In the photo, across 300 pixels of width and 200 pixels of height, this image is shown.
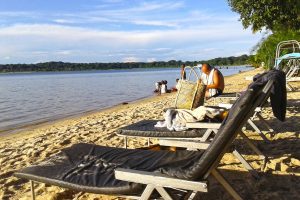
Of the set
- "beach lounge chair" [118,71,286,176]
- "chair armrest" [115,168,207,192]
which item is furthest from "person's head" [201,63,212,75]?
"chair armrest" [115,168,207,192]

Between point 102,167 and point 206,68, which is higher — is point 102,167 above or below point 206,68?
below

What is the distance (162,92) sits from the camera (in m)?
23.6

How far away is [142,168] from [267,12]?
16086 mm

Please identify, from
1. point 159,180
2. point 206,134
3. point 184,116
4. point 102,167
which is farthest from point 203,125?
point 159,180

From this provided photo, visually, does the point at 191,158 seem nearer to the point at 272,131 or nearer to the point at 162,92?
the point at 272,131

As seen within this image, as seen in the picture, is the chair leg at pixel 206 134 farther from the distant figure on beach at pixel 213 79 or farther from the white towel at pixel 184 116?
the distant figure on beach at pixel 213 79

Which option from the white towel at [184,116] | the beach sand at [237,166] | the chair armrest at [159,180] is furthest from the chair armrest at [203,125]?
the chair armrest at [159,180]

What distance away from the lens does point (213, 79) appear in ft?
25.7

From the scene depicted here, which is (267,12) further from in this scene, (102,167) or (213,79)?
(102,167)

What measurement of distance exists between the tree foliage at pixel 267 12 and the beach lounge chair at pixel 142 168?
604 inches

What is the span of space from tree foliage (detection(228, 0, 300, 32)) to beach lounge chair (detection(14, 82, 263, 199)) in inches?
604

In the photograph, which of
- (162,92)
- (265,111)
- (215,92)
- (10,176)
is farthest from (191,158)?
(162,92)

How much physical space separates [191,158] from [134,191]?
29.4 inches

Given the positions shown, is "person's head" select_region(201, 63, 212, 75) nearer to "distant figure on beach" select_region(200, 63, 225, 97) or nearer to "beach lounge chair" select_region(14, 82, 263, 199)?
"distant figure on beach" select_region(200, 63, 225, 97)
